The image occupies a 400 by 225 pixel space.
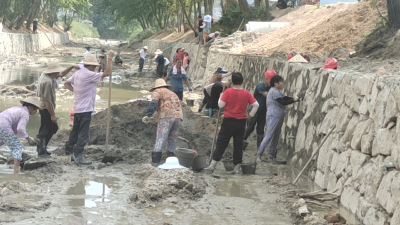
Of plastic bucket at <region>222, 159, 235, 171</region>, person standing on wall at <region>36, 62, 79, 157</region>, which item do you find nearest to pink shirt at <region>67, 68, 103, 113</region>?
person standing on wall at <region>36, 62, 79, 157</region>

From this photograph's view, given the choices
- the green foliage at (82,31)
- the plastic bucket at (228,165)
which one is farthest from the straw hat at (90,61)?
the green foliage at (82,31)

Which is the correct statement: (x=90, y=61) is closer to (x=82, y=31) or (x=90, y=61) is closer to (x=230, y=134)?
(x=230, y=134)

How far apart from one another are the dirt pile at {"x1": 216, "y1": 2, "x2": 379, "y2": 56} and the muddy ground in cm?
616

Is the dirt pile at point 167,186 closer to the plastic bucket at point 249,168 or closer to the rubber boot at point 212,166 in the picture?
the rubber boot at point 212,166

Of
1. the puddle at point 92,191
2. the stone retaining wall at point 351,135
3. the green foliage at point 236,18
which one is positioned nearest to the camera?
the stone retaining wall at point 351,135

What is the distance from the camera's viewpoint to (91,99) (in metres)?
8.84

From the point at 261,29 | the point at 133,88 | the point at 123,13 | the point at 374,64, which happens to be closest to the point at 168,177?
the point at 374,64

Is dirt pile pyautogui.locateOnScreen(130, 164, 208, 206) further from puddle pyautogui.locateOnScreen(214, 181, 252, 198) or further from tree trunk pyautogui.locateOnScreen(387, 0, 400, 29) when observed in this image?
tree trunk pyautogui.locateOnScreen(387, 0, 400, 29)

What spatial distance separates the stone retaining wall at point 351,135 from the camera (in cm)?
569

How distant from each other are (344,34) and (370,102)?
9054 mm

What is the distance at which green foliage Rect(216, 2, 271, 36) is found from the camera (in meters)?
27.5

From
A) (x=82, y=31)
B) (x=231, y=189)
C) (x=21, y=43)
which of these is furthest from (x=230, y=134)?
(x=82, y=31)

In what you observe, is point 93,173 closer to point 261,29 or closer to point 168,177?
point 168,177

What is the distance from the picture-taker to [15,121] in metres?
7.79
